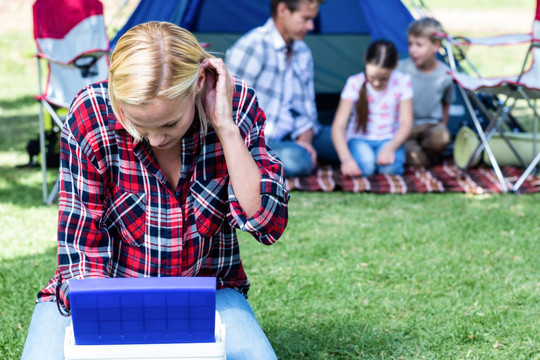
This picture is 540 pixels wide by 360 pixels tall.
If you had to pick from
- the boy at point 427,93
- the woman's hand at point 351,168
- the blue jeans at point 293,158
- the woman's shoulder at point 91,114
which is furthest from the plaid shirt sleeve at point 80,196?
the boy at point 427,93

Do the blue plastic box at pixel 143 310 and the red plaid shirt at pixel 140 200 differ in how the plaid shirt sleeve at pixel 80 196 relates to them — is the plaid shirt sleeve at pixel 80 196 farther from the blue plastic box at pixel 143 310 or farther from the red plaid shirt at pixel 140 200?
the blue plastic box at pixel 143 310

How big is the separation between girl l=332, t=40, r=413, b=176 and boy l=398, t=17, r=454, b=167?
0.25 metres

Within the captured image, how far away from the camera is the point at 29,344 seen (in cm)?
158

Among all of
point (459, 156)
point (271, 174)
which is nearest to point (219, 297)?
point (271, 174)

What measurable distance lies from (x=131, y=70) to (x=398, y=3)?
4271mm

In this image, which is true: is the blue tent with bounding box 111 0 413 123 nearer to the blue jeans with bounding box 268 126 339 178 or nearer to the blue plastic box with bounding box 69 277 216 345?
the blue jeans with bounding box 268 126 339 178

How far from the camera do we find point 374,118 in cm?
477

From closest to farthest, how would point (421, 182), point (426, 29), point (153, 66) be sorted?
point (153, 66), point (421, 182), point (426, 29)

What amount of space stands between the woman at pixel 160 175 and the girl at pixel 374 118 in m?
2.93

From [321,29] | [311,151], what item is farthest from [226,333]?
[321,29]

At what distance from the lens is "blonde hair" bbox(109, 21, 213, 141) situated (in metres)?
1.47

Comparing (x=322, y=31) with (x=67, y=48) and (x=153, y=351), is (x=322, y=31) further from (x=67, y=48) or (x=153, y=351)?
(x=153, y=351)

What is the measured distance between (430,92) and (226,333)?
3.72 metres

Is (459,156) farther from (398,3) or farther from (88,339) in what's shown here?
(88,339)
